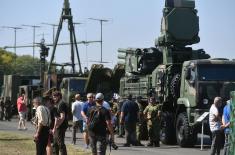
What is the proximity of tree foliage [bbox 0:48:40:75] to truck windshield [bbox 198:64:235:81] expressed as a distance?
88.2 meters

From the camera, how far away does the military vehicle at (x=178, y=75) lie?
2247cm

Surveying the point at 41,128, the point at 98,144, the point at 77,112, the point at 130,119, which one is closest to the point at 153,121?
the point at 130,119

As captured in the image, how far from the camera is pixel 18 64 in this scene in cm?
17238

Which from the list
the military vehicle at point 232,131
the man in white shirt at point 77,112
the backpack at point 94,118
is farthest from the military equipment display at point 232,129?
the man in white shirt at point 77,112

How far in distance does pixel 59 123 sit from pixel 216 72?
8.20m

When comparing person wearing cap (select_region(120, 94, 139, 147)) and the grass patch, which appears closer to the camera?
the grass patch

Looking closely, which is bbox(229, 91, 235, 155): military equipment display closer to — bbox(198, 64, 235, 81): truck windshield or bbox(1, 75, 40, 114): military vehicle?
bbox(198, 64, 235, 81): truck windshield

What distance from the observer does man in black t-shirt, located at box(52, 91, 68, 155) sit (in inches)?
624

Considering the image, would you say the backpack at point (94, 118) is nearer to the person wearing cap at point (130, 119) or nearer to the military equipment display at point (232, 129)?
the military equipment display at point (232, 129)

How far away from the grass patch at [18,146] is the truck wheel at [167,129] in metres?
3.80

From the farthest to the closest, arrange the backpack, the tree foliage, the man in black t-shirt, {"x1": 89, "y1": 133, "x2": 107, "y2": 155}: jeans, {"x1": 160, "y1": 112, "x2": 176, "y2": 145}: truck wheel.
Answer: the tree foliage → {"x1": 160, "y1": 112, "x2": 176, "y2": 145}: truck wheel → the man in black t-shirt → the backpack → {"x1": 89, "y1": 133, "x2": 107, "y2": 155}: jeans

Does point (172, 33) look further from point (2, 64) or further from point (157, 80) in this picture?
point (2, 64)

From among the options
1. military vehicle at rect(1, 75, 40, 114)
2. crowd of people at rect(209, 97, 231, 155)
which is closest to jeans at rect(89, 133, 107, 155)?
crowd of people at rect(209, 97, 231, 155)

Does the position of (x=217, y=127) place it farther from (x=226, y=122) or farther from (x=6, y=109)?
(x=6, y=109)
